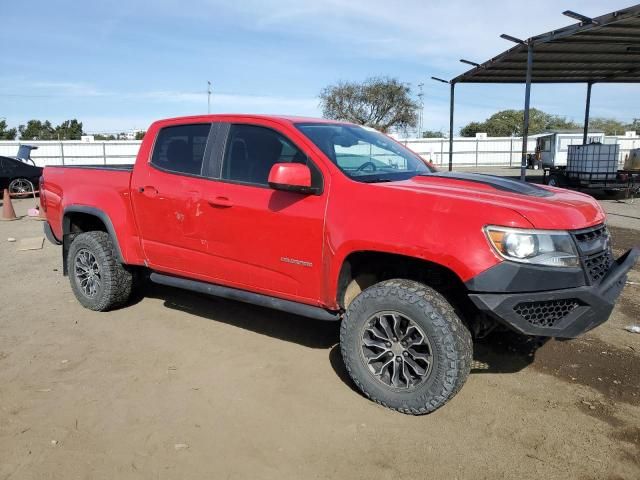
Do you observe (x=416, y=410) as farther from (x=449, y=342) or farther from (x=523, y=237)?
(x=523, y=237)

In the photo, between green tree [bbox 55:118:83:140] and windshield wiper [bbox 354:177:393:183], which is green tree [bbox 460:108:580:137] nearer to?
green tree [bbox 55:118:83:140]

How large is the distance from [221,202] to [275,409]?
1587 millimetres

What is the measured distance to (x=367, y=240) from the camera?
10.8 ft

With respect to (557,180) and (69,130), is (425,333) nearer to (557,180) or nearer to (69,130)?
(557,180)

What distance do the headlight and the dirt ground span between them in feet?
3.47

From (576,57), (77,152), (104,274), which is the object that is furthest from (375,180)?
(77,152)

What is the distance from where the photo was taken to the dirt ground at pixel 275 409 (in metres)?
2.83

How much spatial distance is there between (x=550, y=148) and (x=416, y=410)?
34888mm

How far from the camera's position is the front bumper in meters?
2.91

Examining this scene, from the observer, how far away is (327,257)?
11.5 ft

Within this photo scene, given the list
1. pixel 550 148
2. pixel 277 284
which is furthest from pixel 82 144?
pixel 277 284

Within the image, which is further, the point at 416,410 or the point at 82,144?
the point at 82,144

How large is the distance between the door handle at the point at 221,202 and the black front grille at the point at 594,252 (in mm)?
2379

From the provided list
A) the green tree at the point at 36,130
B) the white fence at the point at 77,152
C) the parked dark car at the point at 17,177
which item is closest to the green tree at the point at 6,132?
the green tree at the point at 36,130
